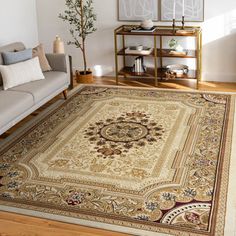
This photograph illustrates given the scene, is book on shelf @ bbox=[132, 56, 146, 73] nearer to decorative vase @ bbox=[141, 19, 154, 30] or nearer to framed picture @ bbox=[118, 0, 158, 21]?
decorative vase @ bbox=[141, 19, 154, 30]

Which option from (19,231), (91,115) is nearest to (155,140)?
(91,115)

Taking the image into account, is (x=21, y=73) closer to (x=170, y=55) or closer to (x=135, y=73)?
(x=135, y=73)

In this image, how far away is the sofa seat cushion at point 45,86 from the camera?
15.0 ft

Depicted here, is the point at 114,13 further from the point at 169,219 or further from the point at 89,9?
the point at 169,219

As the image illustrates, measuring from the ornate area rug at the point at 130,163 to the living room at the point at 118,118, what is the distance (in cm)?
1

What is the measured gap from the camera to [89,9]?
6129mm

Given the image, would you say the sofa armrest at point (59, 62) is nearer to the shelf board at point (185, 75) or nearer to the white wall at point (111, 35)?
the white wall at point (111, 35)

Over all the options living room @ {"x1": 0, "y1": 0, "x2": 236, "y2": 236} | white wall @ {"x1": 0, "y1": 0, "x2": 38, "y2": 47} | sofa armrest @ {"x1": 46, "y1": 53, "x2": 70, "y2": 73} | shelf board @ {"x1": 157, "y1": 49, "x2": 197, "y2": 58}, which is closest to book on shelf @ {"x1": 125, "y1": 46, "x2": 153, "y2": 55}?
living room @ {"x1": 0, "y1": 0, "x2": 236, "y2": 236}

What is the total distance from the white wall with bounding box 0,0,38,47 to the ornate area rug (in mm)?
1441

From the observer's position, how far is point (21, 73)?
15.5 ft

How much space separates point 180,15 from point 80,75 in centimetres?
161

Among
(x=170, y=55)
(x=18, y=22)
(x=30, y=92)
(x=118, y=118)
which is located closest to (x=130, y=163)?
(x=118, y=118)

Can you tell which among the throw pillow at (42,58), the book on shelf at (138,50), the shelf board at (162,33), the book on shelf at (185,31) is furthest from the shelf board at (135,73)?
the throw pillow at (42,58)

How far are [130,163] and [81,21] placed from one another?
2.87m
